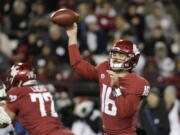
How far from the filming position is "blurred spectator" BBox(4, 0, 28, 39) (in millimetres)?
13977

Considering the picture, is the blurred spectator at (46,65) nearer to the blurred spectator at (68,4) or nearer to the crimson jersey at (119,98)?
the blurred spectator at (68,4)

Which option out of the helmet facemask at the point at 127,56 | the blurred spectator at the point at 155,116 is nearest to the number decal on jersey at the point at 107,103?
the helmet facemask at the point at 127,56

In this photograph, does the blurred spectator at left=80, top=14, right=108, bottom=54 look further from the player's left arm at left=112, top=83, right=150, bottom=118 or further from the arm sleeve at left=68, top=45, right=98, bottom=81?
the player's left arm at left=112, top=83, right=150, bottom=118

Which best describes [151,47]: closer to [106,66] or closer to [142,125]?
[142,125]

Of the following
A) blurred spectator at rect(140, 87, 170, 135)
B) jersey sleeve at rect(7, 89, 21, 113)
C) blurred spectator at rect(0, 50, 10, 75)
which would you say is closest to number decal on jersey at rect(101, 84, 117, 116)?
jersey sleeve at rect(7, 89, 21, 113)

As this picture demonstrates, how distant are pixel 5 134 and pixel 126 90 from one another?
59.3 inches

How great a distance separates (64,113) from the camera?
11.0 metres

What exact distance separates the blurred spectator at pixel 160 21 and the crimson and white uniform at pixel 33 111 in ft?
22.8

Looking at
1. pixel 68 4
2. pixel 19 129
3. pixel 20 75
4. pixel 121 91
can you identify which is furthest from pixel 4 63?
pixel 121 91

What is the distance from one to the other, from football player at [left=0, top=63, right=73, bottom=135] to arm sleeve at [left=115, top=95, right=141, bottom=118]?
0.67 metres

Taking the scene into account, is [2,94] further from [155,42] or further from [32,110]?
[155,42]

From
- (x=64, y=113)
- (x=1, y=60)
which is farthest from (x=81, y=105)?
(x=1, y=60)

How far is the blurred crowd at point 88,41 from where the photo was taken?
11836 millimetres

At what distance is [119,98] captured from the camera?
6.46m
